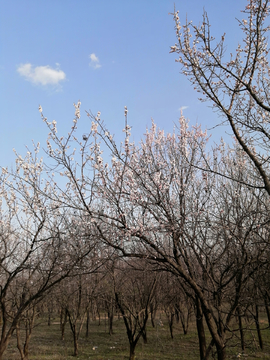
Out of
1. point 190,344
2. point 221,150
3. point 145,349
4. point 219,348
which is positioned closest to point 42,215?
point 219,348

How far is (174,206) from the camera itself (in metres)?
5.71

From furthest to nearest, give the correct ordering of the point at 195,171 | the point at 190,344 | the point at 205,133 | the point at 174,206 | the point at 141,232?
1. the point at 190,344
2. the point at 205,133
3. the point at 195,171
4. the point at 174,206
5. the point at 141,232

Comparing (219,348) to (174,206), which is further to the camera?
(174,206)

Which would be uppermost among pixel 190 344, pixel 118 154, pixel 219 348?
pixel 118 154

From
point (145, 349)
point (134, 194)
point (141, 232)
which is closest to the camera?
point (141, 232)

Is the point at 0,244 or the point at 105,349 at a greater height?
the point at 0,244

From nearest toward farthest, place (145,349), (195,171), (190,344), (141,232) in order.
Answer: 1. (141,232)
2. (195,171)
3. (145,349)
4. (190,344)

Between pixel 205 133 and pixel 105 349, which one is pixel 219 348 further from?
pixel 105 349

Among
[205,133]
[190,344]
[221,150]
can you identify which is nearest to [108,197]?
[205,133]

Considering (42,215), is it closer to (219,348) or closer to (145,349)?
(219,348)

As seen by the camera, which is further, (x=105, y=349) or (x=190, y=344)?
(x=190, y=344)

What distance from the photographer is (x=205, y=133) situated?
768 cm

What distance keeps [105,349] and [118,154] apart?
47.8ft

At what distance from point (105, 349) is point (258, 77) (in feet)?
51.6
